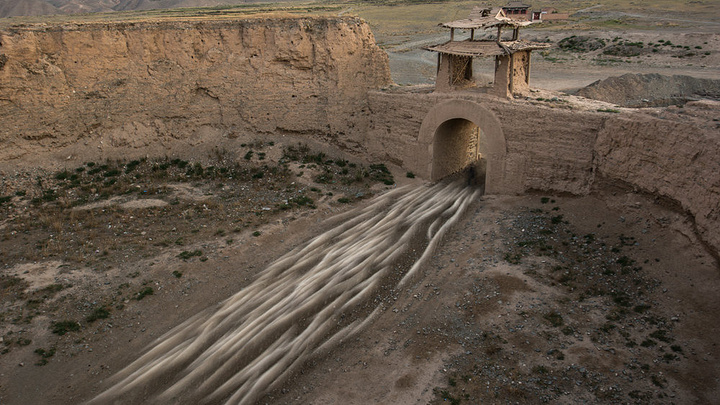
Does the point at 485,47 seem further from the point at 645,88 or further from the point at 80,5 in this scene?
the point at 80,5

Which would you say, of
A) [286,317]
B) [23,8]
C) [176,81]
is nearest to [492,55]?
[286,317]

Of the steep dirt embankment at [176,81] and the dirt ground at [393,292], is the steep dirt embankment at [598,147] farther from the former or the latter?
the steep dirt embankment at [176,81]

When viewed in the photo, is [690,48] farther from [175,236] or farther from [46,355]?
[46,355]

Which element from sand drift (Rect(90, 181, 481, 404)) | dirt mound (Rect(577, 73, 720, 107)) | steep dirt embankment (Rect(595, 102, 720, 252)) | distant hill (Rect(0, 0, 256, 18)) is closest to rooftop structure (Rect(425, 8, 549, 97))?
steep dirt embankment (Rect(595, 102, 720, 252))

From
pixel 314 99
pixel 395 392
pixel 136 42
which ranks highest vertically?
pixel 136 42

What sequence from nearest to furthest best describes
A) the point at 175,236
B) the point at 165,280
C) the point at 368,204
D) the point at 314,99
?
the point at 165,280 → the point at 175,236 → the point at 368,204 → the point at 314,99

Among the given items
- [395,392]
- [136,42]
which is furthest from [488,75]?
[395,392]
